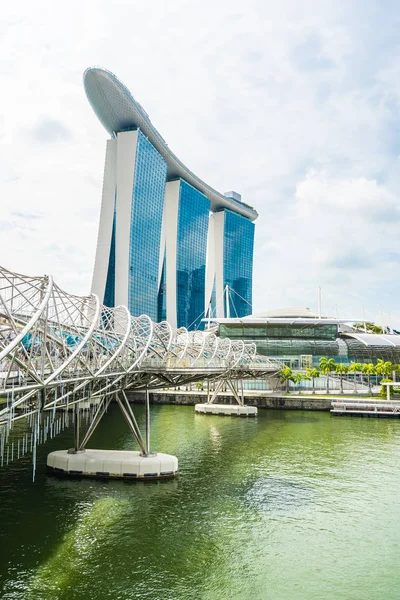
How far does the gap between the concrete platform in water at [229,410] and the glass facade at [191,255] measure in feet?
304

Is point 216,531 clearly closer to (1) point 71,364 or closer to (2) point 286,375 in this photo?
(1) point 71,364

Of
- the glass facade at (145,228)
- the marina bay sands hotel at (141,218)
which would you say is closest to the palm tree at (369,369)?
the marina bay sands hotel at (141,218)

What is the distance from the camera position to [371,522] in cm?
2428

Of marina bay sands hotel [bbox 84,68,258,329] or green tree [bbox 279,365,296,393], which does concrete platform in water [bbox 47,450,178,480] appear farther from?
marina bay sands hotel [bbox 84,68,258,329]

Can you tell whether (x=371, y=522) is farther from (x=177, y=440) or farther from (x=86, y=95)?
(x=86, y=95)

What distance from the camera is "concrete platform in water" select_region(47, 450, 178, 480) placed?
31659 mm

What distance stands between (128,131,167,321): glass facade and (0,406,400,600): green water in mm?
86745

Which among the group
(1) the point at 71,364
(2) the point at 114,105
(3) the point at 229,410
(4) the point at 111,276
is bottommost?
(3) the point at 229,410

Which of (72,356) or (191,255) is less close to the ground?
(191,255)

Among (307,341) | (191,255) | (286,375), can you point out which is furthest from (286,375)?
(191,255)

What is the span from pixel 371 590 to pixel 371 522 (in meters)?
6.82

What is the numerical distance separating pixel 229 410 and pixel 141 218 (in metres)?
72.8

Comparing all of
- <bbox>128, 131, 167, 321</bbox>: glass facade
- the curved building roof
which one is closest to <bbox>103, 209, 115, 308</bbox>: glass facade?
<bbox>128, 131, 167, 321</bbox>: glass facade

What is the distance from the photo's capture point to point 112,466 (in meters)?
31.8
